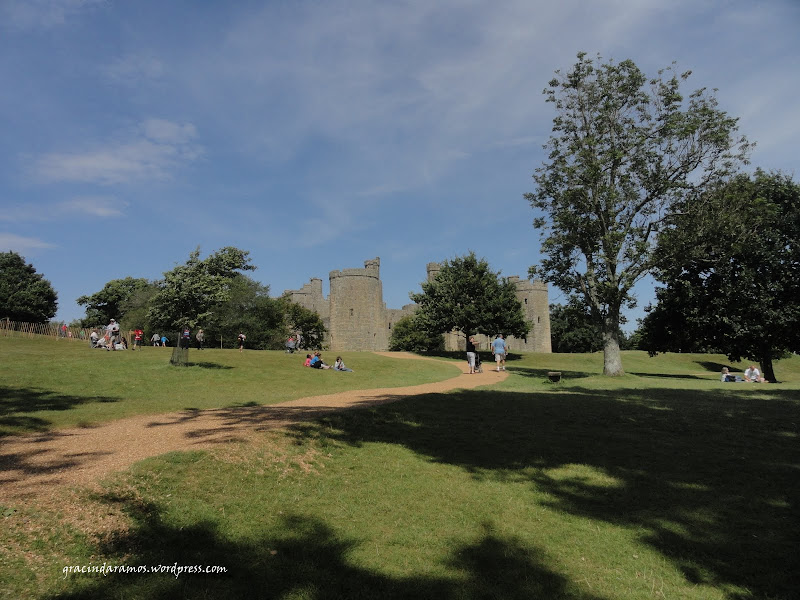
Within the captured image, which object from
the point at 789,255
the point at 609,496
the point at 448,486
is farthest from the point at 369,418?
the point at 789,255

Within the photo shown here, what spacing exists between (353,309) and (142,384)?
43.1 metres

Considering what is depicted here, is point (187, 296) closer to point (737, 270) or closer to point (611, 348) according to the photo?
point (611, 348)

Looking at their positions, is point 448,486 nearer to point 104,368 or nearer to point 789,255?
point 104,368

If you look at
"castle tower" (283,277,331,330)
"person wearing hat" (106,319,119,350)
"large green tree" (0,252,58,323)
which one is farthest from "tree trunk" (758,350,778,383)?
"large green tree" (0,252,58,323)

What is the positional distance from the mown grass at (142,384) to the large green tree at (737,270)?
1411 centimetres

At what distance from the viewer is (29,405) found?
41.2 ft

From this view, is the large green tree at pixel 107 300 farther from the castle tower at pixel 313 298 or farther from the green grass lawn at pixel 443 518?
the green grass lawn at pixel 443 518

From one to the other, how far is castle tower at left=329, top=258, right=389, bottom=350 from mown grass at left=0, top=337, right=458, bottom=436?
31.7 m

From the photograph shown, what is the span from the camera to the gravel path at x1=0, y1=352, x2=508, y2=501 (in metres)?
6.24

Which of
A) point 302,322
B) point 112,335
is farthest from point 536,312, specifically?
point 112,335

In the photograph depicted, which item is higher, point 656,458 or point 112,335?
point 112,335

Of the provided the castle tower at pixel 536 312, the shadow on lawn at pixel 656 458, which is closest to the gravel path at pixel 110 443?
the shadow on lawn at pixel 656 458

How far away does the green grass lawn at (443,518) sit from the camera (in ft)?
15.5

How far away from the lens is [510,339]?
2825 inches
